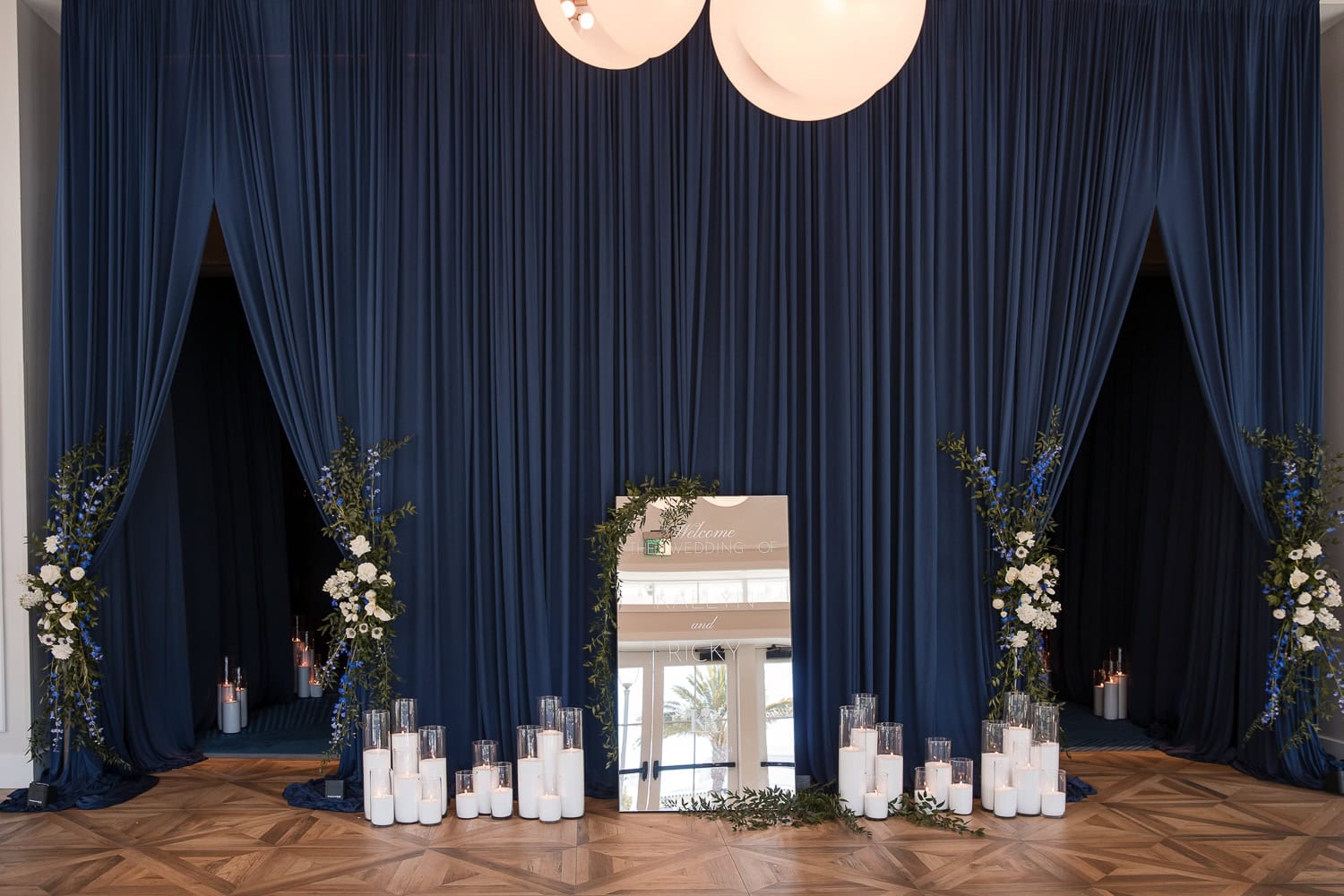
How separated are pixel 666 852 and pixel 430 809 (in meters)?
0.93

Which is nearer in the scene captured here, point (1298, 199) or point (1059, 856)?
point (1059, 856)

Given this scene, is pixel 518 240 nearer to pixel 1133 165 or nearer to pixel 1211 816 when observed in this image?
pixel 1133 165

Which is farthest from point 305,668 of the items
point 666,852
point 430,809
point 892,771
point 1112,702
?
point 1112,702

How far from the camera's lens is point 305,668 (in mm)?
6320

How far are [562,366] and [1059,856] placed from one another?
2580 millimetres

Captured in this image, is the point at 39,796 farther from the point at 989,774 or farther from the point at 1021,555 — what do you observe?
the point at 1021,555

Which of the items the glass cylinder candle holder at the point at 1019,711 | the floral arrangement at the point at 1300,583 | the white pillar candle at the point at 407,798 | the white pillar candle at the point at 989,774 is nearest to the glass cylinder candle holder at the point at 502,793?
the white pillar candle at the point at 407,798

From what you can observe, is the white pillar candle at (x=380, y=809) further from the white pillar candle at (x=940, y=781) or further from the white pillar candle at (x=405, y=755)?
the white pillar candle at (x=940, y=781)

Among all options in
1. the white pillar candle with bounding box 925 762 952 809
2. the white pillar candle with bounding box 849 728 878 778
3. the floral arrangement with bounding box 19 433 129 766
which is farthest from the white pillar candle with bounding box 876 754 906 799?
the floral arrangement with bounding box 19 433 129 766

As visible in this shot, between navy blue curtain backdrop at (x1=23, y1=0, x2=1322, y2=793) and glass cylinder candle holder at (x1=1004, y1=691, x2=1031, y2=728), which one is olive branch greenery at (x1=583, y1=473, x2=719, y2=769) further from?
glass cylinder candle holder at (x1=1004, y1=691, x2=1031, y2=728)

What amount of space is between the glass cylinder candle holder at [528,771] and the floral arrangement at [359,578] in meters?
0.57

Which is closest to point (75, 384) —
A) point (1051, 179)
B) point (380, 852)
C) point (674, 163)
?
point (380, 852)

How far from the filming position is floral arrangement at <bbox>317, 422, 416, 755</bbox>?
14.1ft

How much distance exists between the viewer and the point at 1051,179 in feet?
15.1
